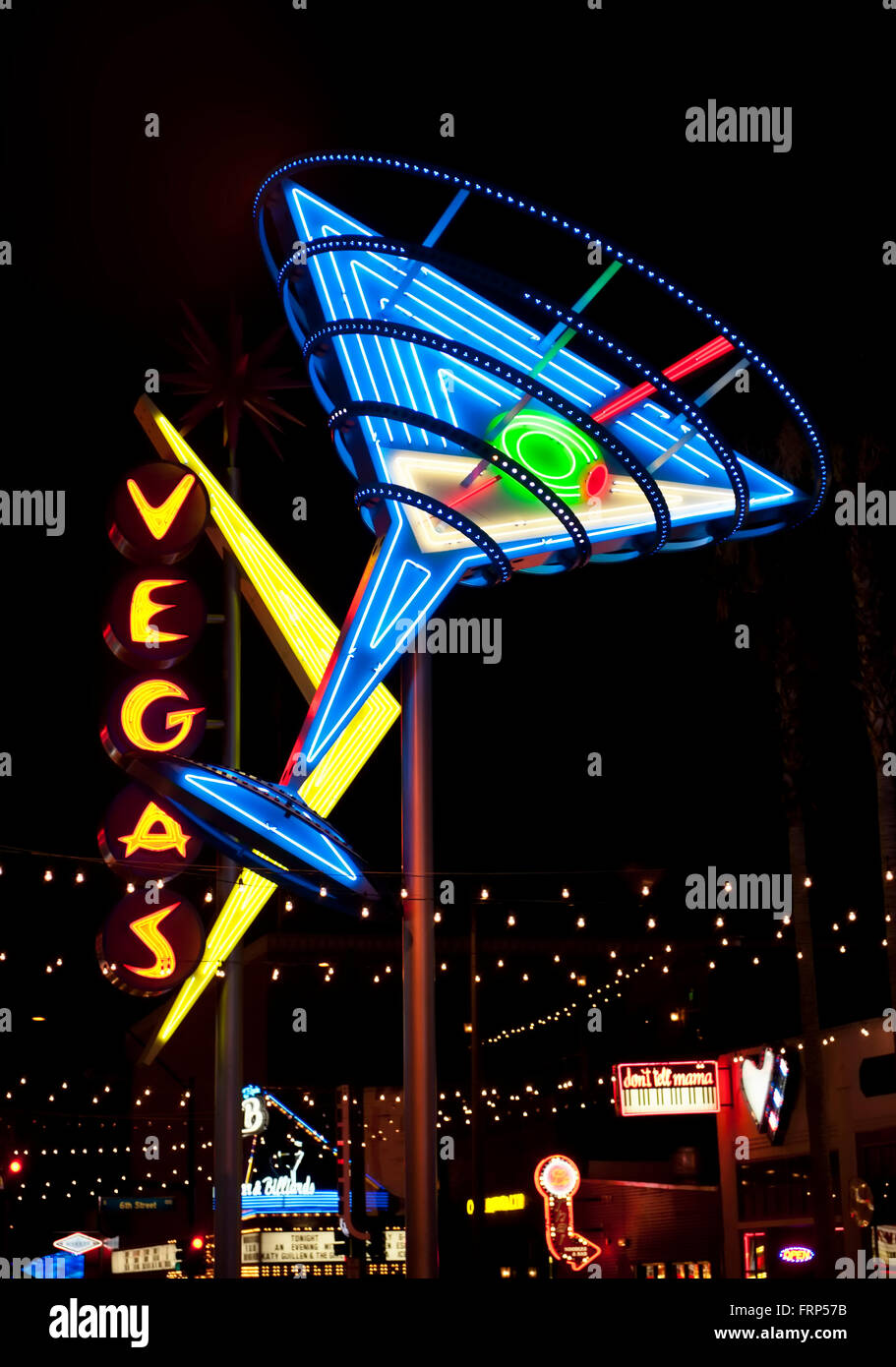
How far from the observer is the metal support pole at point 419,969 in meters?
15.1

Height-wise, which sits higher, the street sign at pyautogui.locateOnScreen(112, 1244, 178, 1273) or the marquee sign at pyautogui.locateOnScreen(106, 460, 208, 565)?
the marquee sign at pyautogui.locateOnScreen(106, 460, 208, 565)

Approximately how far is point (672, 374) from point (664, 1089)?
64.2 feet

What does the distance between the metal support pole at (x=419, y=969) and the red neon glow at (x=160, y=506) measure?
14.3 feet

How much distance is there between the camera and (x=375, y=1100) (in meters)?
44.3

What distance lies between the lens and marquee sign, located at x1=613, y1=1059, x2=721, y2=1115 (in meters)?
31.3

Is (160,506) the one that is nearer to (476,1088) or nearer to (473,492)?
(473,492)

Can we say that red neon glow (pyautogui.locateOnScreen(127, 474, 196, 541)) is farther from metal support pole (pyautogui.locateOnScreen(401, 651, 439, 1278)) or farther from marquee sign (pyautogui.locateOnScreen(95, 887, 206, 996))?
marquee sign (pyautogui.locateOnScreen(95, 887, 206, 996))

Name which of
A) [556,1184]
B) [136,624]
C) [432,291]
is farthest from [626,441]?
[556,1184]

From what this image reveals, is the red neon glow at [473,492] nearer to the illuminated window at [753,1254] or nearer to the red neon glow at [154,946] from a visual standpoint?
the red neon glow at [154,946]

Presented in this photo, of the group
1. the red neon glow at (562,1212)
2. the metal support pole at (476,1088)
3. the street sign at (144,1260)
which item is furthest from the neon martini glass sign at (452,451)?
the street sign at (144,1260)

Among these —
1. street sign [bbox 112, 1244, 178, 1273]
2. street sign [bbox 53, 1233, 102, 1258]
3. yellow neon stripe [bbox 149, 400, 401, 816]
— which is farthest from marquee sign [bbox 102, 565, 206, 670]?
street sign [bbox 112, 1244, 178, 1273]

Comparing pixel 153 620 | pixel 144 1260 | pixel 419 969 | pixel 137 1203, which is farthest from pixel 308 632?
pixel 144 1260

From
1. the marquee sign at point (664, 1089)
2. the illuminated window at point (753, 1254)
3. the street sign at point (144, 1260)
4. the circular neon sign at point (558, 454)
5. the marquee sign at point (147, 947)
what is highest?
the circular neon sign at point (558, 454)

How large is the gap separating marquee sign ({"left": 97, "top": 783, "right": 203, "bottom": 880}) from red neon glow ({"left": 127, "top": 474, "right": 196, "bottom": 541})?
3304mm
